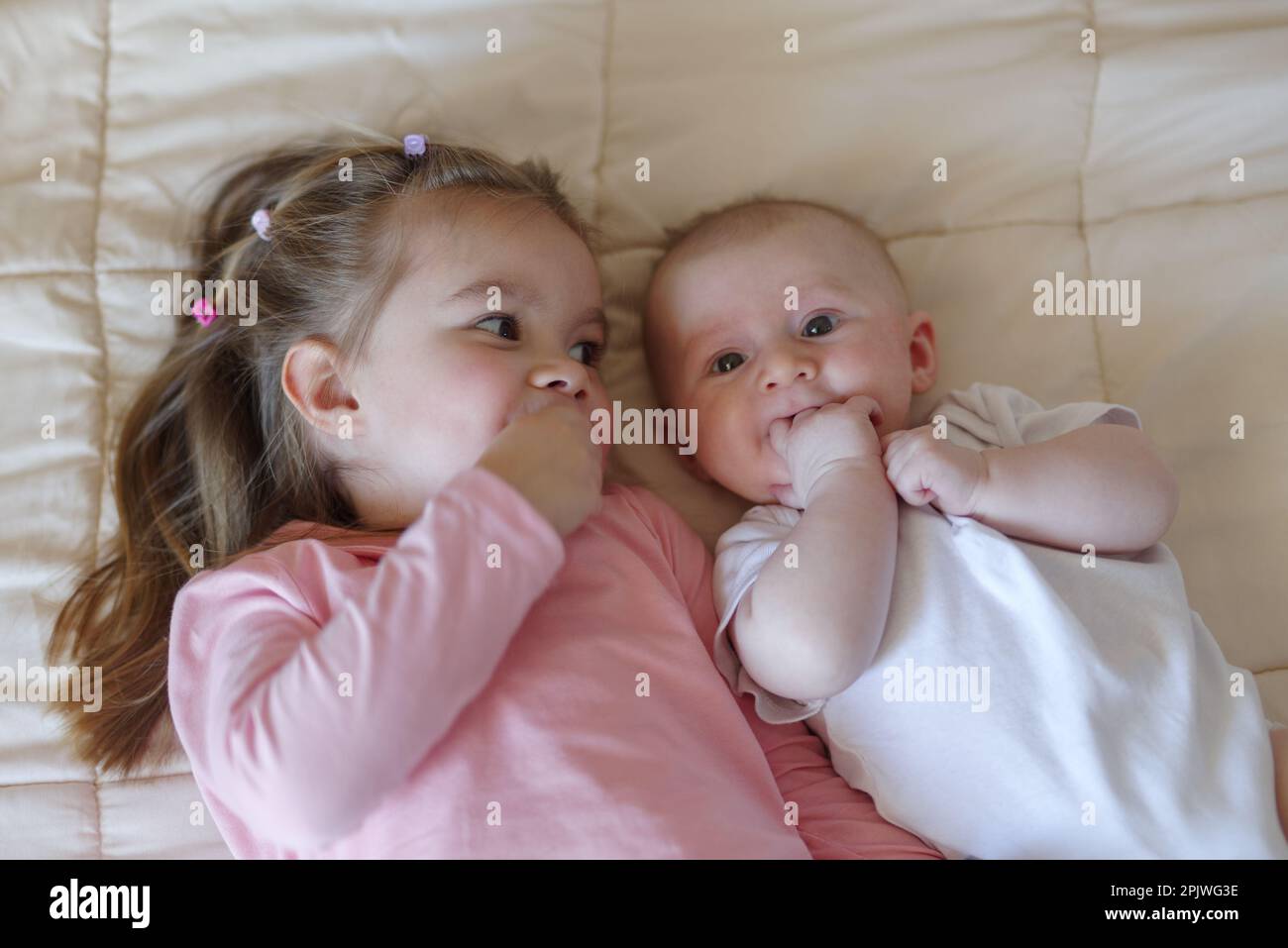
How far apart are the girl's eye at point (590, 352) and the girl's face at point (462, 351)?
1.2 inches

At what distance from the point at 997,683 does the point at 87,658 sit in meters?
1.06

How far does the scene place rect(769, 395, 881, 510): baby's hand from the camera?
1.19 metres

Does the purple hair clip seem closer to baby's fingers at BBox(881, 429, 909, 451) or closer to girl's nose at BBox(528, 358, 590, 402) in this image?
girl's nose at BBox(528, 358, 590, 402)

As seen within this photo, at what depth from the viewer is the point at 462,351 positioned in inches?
45.8

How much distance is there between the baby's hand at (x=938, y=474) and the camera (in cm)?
117

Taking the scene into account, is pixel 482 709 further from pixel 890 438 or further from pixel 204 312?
pixel 204 312

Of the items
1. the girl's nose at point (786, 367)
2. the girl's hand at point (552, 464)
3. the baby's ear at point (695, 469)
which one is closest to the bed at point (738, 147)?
the baby's ear at point (695, 469)

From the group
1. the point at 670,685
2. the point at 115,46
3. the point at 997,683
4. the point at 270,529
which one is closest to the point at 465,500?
the point at 670,685

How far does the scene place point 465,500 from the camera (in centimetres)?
97

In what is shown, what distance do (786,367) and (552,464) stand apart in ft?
1.07

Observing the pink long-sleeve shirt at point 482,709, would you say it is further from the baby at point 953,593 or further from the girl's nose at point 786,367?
the girl's nose at point 786,367

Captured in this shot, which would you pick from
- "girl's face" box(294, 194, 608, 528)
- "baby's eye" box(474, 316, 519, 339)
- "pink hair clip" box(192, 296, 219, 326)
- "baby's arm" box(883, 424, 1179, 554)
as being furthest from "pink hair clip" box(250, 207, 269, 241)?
"baby's arm" box(883, 424, 1179, 554)
